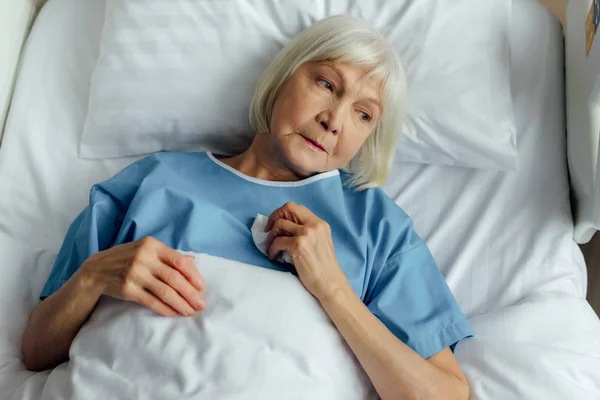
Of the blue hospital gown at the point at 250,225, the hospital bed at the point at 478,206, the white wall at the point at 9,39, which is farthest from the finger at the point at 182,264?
the white wall at the point at 9,39

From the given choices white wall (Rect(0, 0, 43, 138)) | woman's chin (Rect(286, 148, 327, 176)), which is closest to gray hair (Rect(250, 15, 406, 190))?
woman's chin (Rect(286, 148, 327, 176))

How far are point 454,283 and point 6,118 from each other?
102 centimetres

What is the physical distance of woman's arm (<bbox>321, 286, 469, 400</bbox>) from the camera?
1.06 meters

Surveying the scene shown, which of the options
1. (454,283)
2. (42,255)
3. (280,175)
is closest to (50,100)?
(42,255)

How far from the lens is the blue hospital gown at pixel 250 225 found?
3.88ft

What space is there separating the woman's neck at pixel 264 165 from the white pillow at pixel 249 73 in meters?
0.13

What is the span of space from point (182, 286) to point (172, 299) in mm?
24

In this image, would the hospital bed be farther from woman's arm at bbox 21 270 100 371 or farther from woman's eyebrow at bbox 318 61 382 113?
woman's eyebrow at bbox 318 61 382 113

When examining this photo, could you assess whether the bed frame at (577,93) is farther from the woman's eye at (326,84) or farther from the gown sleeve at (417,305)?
the woman's eye at (326,84)

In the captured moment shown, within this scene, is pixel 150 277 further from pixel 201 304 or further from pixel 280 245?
pixel 280 245

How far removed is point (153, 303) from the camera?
102cm

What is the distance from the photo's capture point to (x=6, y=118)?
5.11 ft

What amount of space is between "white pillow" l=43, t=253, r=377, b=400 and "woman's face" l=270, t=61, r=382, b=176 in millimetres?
286

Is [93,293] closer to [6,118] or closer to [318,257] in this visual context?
[318,257]
